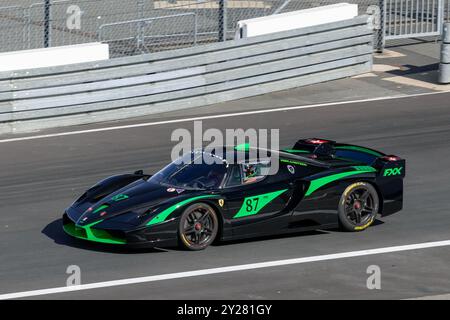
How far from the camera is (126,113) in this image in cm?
1931

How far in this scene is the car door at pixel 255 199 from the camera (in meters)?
12.5

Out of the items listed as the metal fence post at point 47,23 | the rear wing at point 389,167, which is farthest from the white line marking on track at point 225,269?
the metal fence post at point 47,23

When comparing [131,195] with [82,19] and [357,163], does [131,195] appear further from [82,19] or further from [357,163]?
[82,19]

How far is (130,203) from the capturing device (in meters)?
12.4

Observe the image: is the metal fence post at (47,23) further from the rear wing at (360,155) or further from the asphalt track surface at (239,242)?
the rear wing at (360,155)

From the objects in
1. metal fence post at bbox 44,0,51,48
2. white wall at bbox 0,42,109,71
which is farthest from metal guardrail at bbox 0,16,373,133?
metal fence post at bbox 44,0,51,48

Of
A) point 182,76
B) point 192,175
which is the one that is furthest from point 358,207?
point 182,76

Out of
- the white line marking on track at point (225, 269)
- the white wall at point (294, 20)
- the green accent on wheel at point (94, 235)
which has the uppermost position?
the white wall at point (294, 20)

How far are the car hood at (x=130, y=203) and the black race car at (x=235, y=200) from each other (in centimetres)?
1

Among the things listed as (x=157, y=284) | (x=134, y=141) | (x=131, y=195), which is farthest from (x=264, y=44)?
(x=157, y=284)

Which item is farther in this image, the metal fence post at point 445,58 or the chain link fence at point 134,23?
the chain link fence at point 134,23

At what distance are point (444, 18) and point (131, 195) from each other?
14218 mm

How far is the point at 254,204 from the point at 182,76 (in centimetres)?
739

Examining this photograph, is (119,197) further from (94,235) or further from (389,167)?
(389,167)
